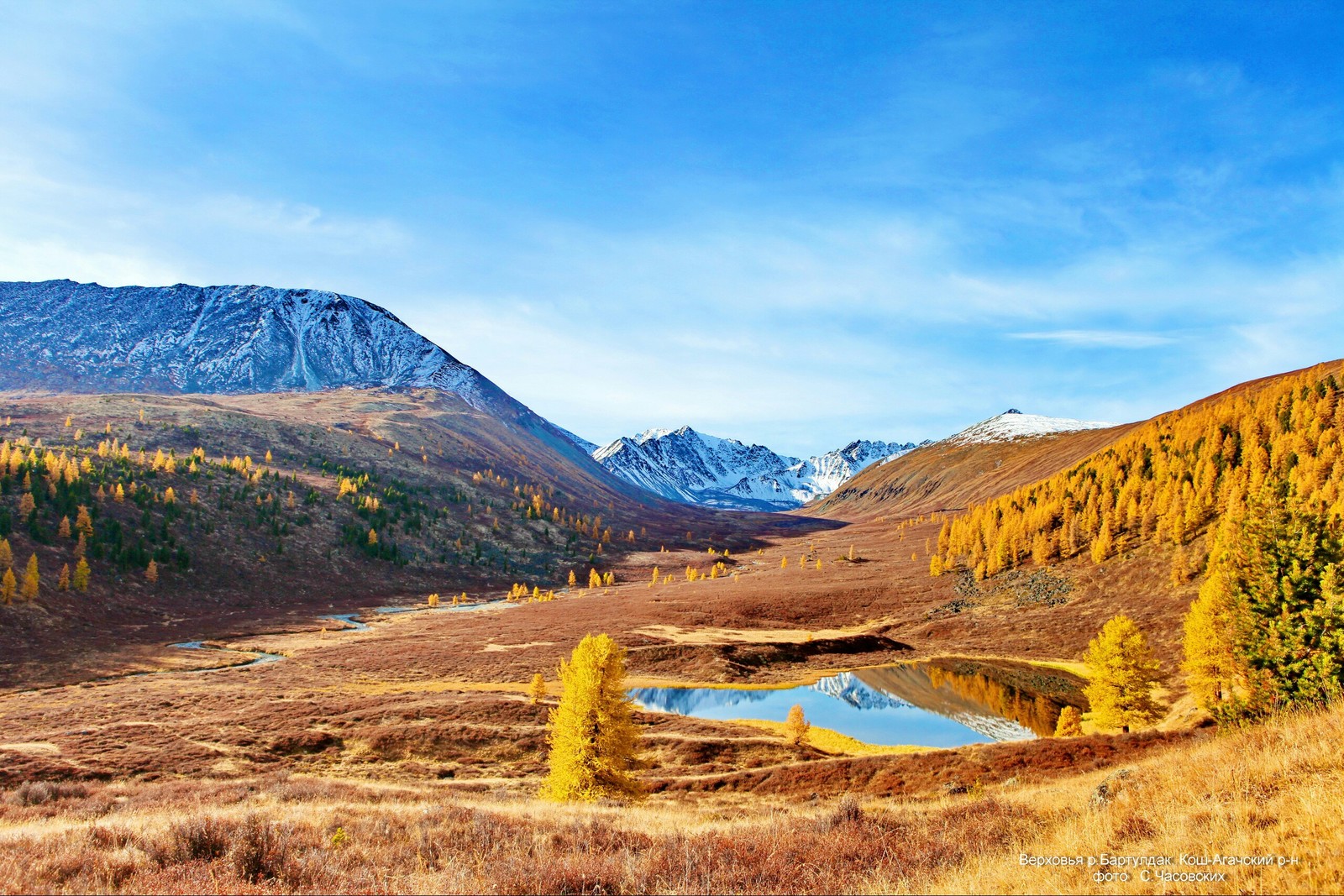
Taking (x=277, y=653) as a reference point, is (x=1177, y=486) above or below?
above

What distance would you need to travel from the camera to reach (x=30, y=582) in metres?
91.2

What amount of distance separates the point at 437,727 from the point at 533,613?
229ft

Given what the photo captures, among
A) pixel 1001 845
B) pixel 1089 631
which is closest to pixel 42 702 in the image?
pixel 1001 845

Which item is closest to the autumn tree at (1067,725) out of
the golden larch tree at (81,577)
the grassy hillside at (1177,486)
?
the grassy hillside at (1177,486)

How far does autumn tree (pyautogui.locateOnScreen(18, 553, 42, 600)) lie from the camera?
91.1m

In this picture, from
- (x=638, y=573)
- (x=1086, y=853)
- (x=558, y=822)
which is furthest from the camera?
(x=638, y=573)

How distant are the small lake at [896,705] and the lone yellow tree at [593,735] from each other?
31214mm

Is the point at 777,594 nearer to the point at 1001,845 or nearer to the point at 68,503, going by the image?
the point at 1001,845

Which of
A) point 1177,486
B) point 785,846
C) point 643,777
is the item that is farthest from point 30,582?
point 1177,486

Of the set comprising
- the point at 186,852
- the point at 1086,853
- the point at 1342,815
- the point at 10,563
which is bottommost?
the point at 10,563

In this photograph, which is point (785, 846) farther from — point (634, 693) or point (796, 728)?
point (634, 693)

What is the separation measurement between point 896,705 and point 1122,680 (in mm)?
24319

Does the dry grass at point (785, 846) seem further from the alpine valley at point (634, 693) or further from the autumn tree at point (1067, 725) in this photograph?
the autumn tree at point (1067, 725)

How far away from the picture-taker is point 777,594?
123062 mm
